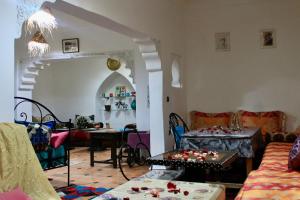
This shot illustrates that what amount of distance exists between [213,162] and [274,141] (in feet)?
8.98

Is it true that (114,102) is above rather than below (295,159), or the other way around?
above

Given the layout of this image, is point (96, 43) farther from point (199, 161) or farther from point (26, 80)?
point (199, 161)

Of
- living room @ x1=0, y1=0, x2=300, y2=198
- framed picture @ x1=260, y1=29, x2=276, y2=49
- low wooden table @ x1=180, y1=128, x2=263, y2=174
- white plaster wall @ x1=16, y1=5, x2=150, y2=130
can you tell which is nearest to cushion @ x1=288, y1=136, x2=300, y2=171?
low wooden table @ x1=180, y1=128, x2=263, y2=174

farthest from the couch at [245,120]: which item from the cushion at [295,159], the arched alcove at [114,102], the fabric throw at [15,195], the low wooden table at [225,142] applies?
the fabric throw at [15,195]

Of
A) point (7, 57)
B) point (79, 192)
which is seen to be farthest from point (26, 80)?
point (7, 57)

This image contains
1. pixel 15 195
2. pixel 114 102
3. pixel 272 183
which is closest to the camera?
pixel 15 195

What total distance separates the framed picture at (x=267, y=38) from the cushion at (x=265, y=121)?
124cm

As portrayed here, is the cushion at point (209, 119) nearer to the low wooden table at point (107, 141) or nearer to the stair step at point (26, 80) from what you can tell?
the low wooden table at point (107, 141)

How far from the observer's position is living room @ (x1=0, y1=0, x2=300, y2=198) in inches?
214

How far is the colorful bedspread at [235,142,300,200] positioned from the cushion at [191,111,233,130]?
2.82m

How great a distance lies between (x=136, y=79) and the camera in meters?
7.12

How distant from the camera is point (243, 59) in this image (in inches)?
254

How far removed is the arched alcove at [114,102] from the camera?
10469 mm

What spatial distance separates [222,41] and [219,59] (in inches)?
13.8
